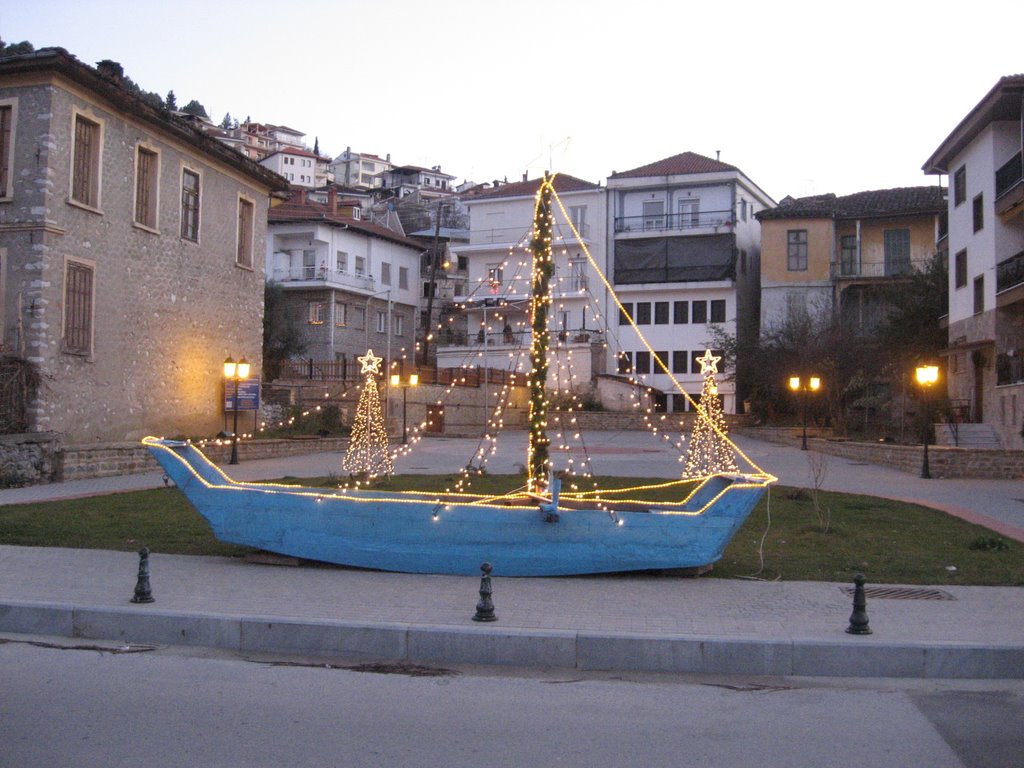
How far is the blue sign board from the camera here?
29422 mm

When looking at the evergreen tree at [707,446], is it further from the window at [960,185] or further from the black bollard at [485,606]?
the black bollard at [485,606]

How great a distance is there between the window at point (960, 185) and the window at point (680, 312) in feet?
62.1

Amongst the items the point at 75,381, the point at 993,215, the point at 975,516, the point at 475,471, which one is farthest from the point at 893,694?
the point at 993,215

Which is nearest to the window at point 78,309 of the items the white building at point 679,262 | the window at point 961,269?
the window at point 961,269

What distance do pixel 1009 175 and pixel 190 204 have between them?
24.3 meters

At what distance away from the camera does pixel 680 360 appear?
53.6m

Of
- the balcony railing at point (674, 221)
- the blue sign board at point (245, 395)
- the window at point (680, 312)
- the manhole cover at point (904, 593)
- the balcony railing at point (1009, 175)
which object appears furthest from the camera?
the window at point (680, 312)

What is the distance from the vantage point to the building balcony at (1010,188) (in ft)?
94.3

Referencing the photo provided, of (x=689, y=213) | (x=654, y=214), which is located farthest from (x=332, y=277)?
(x=689, y=213)

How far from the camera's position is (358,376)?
39.9 meters

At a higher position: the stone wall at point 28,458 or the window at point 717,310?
the window at point 717,310

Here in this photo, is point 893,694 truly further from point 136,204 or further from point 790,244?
point 790,244

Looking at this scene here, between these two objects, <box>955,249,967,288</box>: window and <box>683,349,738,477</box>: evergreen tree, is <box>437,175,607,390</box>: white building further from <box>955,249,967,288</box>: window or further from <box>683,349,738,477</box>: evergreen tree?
<box>683,349,738,477</box>: evergreen tree

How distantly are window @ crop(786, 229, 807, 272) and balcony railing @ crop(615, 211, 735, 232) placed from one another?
3.18 m
